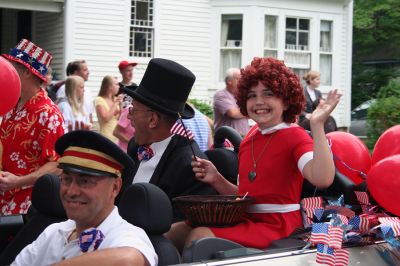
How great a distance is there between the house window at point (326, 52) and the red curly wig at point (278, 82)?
697 inches

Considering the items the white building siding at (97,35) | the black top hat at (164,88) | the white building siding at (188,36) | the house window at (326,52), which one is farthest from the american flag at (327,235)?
the house window at (326,52)

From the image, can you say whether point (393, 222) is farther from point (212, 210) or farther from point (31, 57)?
point (31, 57)

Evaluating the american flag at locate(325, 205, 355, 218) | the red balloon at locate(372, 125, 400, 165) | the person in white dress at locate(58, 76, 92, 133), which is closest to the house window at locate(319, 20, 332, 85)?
the person in white dress at locate(58, 76, 92, 133)

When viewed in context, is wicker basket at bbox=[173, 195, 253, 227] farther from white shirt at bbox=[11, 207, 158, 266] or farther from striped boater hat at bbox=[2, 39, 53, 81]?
striped boater hat at bbox=[2, 39, 53, 81]

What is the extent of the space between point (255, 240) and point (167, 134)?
84 cm

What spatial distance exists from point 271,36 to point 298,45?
3.49 ft

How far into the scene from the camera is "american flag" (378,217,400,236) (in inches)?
141

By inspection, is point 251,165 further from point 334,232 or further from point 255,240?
point 334,232

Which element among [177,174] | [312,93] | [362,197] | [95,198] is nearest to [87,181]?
[95,198]

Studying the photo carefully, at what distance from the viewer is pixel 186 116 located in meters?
4.21

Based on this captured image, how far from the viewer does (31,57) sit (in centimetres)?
458

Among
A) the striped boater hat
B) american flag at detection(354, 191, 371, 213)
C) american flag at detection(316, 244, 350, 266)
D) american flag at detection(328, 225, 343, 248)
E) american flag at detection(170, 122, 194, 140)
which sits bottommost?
american flag at detection(316, 244, 350, 266)

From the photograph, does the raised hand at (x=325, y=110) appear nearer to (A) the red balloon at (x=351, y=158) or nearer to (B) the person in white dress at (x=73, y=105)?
(A) the red balloon at (x=351, y=158)

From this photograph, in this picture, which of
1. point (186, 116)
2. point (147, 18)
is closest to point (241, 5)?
point (147, 18)
